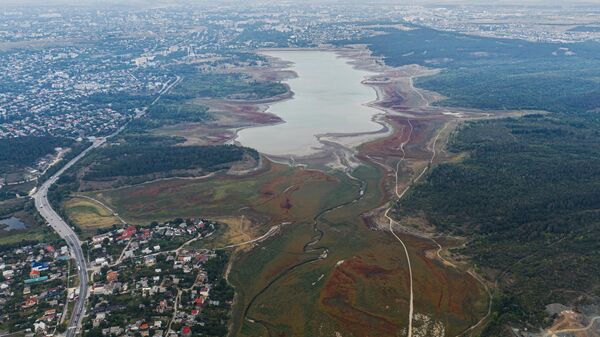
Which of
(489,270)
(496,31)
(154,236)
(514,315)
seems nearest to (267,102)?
(154,236)

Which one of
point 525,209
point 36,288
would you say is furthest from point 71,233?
point 525,209

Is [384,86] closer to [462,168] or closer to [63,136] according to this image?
[462,168]

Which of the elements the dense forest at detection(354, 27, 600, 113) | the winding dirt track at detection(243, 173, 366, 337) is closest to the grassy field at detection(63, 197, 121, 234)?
the winding dirt track at detection(243, 173, 366, 337)

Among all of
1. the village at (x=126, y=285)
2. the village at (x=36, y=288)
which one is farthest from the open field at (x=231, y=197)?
the village at (x=36, y=288)

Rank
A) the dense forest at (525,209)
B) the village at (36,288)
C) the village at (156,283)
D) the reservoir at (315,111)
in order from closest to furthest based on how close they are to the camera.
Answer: the village at (156,283) < the village at (36,288) < the dense forest at (525,209) < the reservoir at (315,111)

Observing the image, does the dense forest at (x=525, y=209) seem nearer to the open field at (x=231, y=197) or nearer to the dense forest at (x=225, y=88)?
the open field at (x=231, y=197)

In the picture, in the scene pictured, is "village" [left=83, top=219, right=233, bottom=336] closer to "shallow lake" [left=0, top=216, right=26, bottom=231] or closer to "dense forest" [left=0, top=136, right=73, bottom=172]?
"shallow lake" [left=0, top=216, right=26, bottom=231]

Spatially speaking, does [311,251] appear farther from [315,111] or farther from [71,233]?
[315,111]
